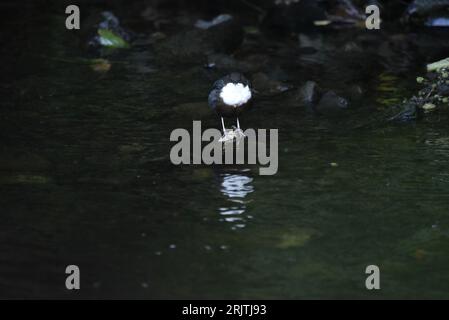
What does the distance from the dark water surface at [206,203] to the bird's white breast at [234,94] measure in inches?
23.5

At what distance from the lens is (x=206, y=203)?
6.01 metres

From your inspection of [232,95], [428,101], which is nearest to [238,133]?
[232,95]

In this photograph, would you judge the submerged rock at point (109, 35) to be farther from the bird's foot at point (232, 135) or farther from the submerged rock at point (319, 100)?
the bird's foot at point (232, 135)

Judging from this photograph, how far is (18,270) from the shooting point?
16.2ft

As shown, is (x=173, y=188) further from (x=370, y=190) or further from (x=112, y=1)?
(x=112, y=1)

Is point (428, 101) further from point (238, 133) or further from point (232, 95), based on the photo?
point (232, 95)

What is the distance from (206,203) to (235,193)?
0.32 m

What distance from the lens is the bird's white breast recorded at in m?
7.15

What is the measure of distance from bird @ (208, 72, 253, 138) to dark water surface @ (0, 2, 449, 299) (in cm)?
56

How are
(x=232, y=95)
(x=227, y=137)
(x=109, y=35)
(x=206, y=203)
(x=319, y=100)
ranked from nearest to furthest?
1. (x=206, y=203)
2. (x=232, y=95)
3. (x=227, y=137)
4. (x=319, y=100)
5. (x=109, y=35)

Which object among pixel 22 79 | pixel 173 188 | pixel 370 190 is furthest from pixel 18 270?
pixel 22 79

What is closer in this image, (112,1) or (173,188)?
(173,188)

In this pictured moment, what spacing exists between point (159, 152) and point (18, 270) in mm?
2429

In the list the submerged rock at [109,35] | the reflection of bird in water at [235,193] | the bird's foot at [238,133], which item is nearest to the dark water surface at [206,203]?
the reflection of bird in water at [235,193]
